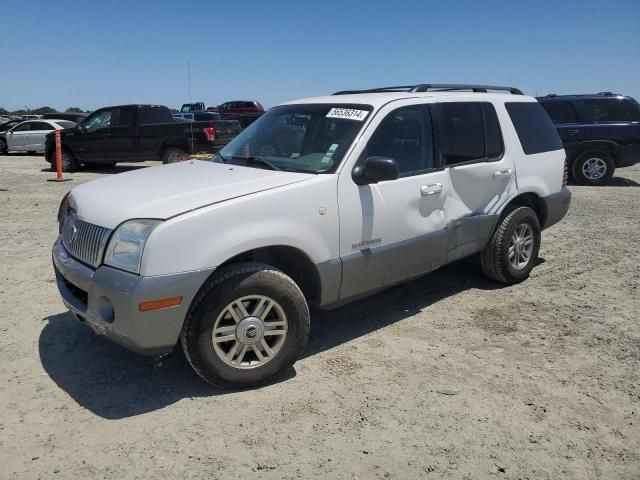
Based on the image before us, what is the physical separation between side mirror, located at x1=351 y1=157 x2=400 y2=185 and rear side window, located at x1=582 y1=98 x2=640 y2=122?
10.1 metres

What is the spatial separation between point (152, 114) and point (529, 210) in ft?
38.7

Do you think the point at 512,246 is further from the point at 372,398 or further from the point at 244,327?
the point at 244,327

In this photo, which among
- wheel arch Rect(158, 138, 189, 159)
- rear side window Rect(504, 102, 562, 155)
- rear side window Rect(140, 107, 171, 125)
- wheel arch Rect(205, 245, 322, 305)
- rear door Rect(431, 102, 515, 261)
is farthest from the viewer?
rear side window Rect(140, 107, 171, 125)

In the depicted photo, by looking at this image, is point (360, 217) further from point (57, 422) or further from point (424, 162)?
point (57, 422)

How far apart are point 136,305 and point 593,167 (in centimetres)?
1182

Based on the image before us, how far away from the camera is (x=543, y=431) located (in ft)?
9.99

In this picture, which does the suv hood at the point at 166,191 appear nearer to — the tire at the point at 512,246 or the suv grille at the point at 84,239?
the suv grille at the point at 84,239

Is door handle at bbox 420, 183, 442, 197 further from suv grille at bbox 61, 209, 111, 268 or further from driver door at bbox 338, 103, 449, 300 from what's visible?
suv grille at bbox 61, 209, 111, 268

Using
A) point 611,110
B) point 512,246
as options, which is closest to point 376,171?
point 512,246

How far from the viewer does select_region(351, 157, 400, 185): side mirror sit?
371 cm

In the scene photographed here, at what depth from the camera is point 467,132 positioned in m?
4.83

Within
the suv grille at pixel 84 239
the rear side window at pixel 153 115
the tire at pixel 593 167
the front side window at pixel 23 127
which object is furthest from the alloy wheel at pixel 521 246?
the front side window at pixel 23 127

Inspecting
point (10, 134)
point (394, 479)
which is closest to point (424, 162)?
point (394, 479)

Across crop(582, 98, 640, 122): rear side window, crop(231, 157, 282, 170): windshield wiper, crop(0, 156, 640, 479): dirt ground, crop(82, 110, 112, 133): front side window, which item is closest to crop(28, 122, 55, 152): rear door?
crop(82, 110, 112, 133): front side window
